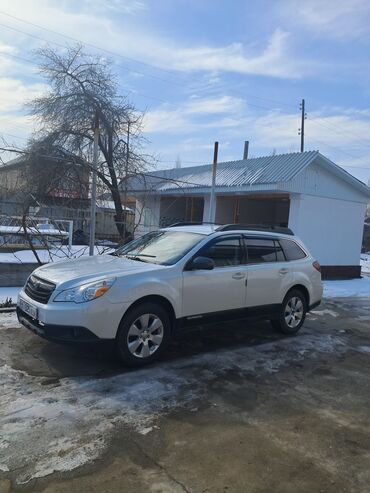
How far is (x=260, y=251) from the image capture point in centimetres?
689

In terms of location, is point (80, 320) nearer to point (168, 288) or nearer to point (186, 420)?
point (168, 288)

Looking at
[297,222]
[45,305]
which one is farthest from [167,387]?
[297,222]

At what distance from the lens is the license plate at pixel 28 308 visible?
200 inches

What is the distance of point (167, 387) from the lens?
15.3ft

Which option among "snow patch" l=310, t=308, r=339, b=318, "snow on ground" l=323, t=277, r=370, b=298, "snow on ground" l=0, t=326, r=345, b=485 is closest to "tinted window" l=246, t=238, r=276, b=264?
"snow on ground" l=0, t=326, r=345, b=485

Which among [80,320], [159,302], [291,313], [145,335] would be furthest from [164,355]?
[291,313]

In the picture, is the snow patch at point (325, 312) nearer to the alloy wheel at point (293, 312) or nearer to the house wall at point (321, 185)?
the alloy wheel at point (293, 312)

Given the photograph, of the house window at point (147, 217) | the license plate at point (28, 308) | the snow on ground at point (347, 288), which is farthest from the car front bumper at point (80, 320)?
the house window at point (147, 217)

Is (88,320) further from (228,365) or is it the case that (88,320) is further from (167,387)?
(228,365)

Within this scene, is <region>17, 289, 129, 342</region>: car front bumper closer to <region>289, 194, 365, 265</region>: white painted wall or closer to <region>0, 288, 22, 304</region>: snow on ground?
<region>0, 288, 22, 304</region>: snow on ground

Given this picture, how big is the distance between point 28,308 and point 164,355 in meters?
1.78

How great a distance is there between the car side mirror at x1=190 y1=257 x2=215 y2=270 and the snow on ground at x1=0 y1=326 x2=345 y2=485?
116cm

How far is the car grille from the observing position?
16.6 feet

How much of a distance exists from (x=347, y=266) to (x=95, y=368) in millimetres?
14234
